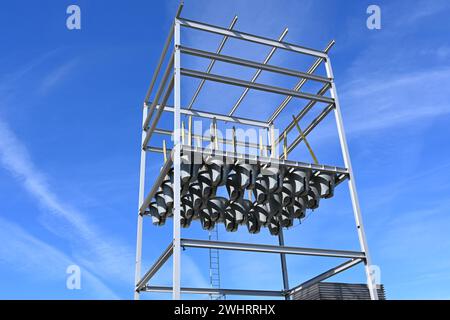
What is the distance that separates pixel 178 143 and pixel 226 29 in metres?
5.18

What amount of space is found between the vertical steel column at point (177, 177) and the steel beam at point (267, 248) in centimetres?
33

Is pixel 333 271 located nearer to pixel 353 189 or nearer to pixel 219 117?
pixel 353 189

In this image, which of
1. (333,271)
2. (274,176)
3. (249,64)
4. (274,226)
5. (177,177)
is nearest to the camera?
(177,177)

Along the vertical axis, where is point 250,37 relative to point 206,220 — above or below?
above

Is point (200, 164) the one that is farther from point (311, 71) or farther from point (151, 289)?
point (311, 71)

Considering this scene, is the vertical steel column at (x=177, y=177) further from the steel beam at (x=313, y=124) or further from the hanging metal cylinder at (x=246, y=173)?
the steel beam at (x=313, y=124)

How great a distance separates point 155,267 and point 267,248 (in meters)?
3.63

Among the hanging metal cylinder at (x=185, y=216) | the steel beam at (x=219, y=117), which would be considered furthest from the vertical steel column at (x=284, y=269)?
the steel beam at (x=219, y=117)

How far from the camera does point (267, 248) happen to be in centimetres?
1250

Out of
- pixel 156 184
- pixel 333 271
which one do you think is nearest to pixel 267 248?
pixel 333 271

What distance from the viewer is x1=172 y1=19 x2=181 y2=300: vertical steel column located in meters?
10.9

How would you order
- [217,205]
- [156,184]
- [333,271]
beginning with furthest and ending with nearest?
[217,205], [156,184], [333,271]

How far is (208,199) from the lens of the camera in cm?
1558

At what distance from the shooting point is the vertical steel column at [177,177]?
10906 millimetres
